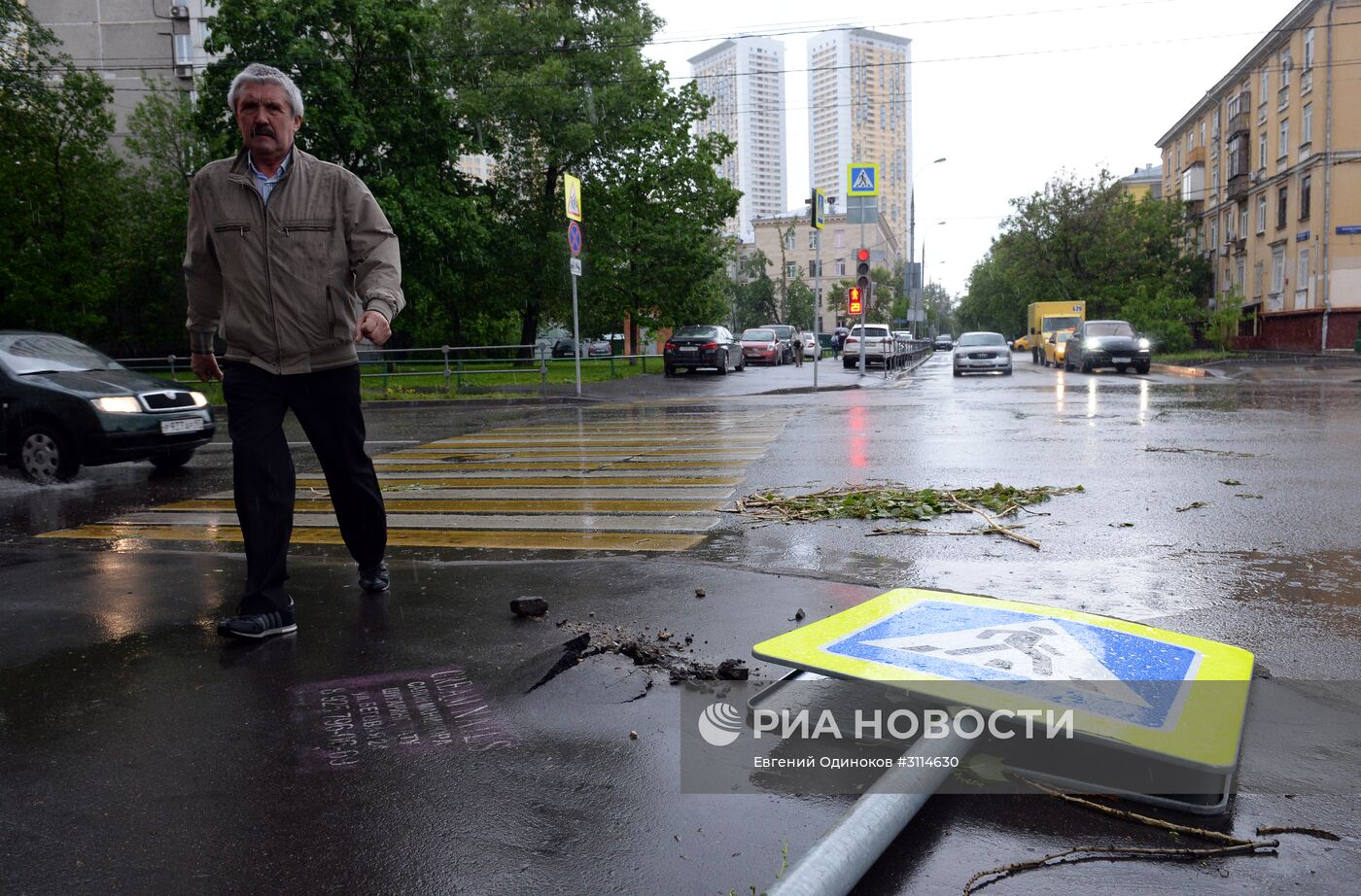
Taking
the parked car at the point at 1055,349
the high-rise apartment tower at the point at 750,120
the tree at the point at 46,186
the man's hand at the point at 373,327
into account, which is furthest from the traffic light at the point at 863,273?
the high-rise apartment tower at the point at 750,120

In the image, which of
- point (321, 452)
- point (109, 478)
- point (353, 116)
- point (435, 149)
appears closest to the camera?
point (321, 452)

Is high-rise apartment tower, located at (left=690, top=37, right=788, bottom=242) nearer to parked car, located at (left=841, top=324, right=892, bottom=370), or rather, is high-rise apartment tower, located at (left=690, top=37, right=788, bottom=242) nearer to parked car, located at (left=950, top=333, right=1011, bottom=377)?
parked car, located at (left=841, top=324, right=892, bottom=370)

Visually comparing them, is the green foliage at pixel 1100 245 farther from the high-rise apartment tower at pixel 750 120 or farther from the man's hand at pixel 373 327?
the man's hand at pixel 373 327

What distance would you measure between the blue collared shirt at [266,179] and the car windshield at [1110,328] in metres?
31.6

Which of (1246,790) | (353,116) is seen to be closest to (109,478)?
(1246,790)

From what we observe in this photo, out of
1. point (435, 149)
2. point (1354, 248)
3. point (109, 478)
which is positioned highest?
point (435, 149)

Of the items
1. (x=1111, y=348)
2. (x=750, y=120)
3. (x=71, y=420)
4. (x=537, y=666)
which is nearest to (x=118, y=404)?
(x=71, y=420)

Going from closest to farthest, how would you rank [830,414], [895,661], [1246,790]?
[1246,790]
[895,661]
[830,414]

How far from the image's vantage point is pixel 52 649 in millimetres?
3947

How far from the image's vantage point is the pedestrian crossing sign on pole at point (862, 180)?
87.7ft

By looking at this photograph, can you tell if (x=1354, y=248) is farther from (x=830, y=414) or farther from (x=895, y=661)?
(x=895, y=661)

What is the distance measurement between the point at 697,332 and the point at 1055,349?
16621 mm

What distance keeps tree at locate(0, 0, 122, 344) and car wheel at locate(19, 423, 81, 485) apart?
85.3 ft

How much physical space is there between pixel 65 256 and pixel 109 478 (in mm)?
27504
